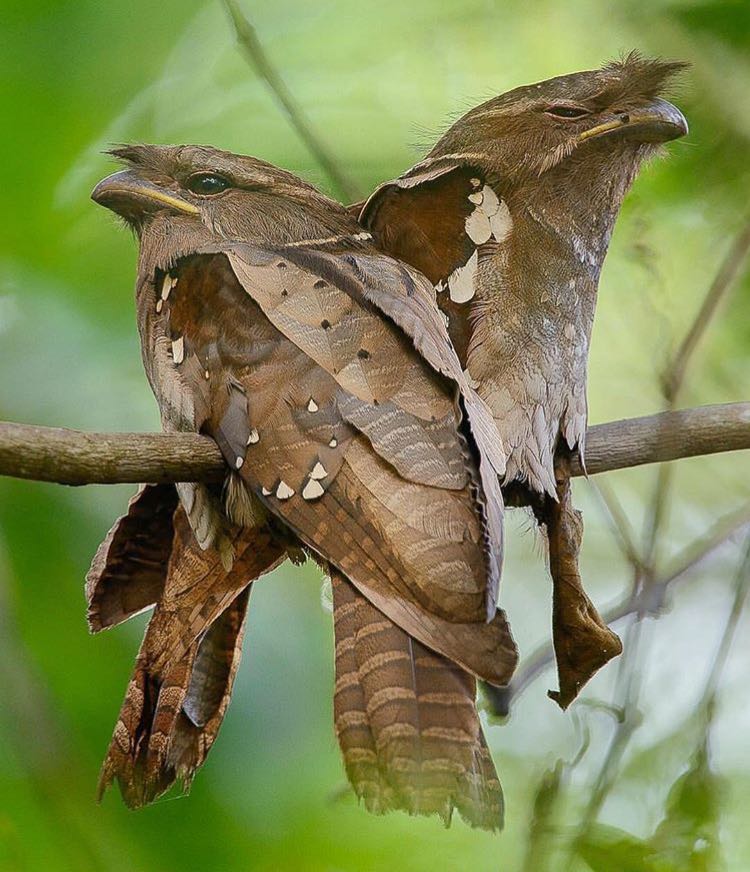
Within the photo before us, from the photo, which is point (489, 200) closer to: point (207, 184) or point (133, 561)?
point (207, 184)

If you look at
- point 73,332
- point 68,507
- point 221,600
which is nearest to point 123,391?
point 73,332

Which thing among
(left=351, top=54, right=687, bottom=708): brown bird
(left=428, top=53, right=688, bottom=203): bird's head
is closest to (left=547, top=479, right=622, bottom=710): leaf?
(left=351, top=54, right=687, bottom=708): brown bird

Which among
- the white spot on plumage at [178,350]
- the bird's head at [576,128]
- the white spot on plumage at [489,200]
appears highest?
the bird's head at [576,128]

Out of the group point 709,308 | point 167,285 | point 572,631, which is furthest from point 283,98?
point 572,631

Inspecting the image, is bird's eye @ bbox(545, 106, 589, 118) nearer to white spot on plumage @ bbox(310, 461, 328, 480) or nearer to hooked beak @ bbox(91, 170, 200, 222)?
hooked beak @ bbox(91, 170, 200, 222)

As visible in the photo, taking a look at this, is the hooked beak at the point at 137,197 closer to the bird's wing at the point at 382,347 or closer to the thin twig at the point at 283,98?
the bird's wing at the point at 382,347

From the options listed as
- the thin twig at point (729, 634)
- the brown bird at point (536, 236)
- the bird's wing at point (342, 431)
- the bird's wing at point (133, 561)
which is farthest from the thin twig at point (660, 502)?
the bird's wing at point (133, 561)

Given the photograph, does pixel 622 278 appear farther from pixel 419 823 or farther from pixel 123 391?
pixel 419 823

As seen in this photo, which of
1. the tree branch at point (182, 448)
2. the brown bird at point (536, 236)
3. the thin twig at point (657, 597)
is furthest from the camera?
the thin twig at point (657, 597)
